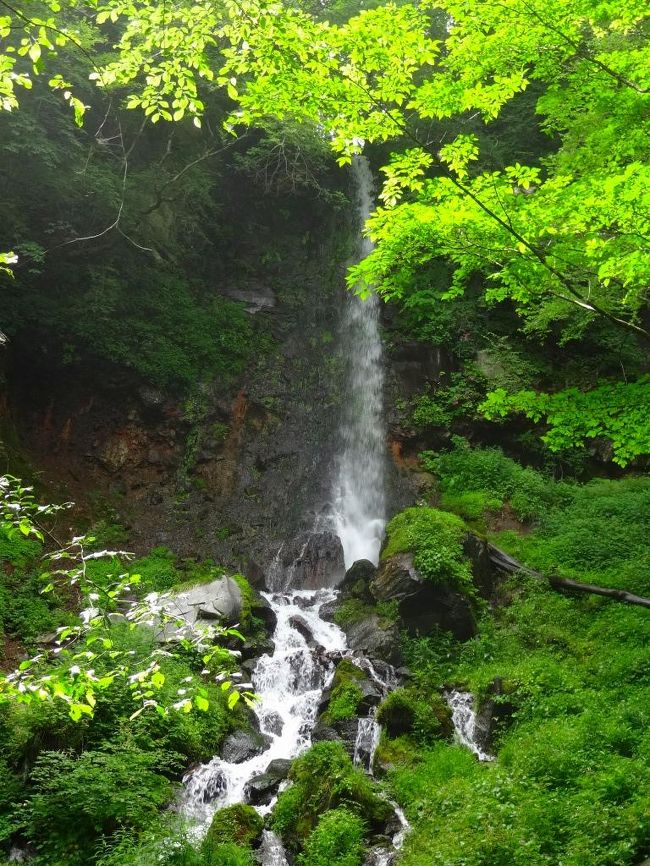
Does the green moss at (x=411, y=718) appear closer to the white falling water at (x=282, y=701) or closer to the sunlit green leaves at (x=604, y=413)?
the white falling water at (x=282, y=701)

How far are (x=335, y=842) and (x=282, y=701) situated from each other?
3188mm

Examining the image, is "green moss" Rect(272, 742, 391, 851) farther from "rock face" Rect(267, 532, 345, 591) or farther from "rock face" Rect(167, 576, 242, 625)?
"rock face" Rect(267, 532, 345, 591)

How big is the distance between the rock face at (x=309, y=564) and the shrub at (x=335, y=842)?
6.85 metres

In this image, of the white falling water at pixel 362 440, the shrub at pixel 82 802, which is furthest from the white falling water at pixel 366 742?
the white falling water at pixel 362 440

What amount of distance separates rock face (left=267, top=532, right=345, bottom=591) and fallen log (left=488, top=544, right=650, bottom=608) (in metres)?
3.59

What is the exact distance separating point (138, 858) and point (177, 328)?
1272cm

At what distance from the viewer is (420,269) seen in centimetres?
1742

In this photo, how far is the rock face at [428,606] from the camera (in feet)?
31.1

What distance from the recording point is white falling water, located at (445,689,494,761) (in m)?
7.41

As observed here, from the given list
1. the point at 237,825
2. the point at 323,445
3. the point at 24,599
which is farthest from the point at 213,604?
the point at 323,445

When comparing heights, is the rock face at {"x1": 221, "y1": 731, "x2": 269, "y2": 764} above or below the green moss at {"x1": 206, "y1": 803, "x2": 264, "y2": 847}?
above

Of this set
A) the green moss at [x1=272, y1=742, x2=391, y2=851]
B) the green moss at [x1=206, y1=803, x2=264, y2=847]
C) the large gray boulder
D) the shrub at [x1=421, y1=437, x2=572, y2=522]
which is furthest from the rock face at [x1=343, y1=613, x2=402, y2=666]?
the shrub at [x1=421, y1=437, x2=572, y2=522]

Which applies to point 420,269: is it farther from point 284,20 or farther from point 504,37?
point 284,20

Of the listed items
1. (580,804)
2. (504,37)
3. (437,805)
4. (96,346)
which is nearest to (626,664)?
(580,804)
